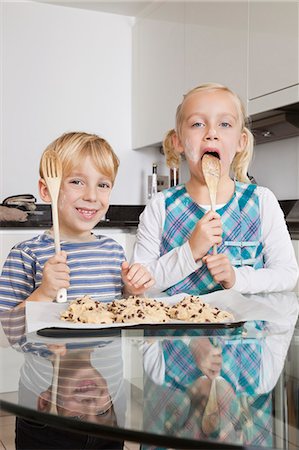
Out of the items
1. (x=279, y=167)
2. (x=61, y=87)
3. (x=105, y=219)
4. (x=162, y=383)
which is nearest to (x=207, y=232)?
(x=162, y=383)

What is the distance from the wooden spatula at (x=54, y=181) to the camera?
37.3 inches

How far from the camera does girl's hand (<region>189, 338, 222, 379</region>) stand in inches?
21.9

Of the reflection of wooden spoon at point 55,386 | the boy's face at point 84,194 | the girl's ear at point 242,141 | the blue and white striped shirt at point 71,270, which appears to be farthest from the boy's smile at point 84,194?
the reflection of wooden spoon at point 55,386

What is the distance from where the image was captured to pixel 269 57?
270 centimetres

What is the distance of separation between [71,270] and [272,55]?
1785 mm

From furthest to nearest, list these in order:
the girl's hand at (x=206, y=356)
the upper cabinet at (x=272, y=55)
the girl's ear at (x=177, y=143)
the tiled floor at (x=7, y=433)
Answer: the upper cabinet at (x=272, y=55) → the tiled floor at (x=7, y=433) → the girl's ear at (x=177, y=143) → the girl's hand at (x=206, y=356)

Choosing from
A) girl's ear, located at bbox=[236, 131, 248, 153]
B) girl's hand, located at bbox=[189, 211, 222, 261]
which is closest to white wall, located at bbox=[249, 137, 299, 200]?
girl's ear, located at bbox=[236, 131, 248, 153]

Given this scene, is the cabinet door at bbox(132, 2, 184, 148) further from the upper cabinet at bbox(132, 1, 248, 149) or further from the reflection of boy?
the reflection of boy

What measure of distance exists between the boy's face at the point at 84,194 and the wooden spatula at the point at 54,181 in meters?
0.15

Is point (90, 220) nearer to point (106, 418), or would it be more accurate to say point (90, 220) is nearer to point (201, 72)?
point (106, 418)

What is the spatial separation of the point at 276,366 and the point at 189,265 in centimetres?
62

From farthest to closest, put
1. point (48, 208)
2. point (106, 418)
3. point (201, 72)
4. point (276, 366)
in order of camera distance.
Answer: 1. point (48, 208)
2. point (201, 72)
3. point (276, 366)
4. point (106, 418)

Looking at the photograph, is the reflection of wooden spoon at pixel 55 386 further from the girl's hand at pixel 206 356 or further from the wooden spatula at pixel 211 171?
the wooden spatula at pixel 211 171

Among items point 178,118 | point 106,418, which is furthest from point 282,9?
point 106,418
